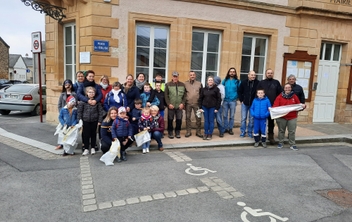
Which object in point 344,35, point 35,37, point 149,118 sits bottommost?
point 149,118

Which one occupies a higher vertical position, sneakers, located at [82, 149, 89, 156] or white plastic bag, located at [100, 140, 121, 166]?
white plastic bag, located at [100, 140, 121, 166]

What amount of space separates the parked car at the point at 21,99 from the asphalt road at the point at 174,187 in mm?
5679

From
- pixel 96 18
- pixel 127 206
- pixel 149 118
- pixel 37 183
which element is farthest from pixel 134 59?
pixel 127 206

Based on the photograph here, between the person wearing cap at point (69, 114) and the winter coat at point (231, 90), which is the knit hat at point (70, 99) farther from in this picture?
the winter coat at point (231, 90)

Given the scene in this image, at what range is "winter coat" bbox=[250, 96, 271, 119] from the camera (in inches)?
273

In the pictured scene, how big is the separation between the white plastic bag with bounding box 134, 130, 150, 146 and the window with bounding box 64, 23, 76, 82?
3963 mm

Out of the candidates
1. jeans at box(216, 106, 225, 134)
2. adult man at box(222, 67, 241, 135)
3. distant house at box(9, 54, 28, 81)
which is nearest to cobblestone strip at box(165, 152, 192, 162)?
jeans at box(216, 106, 225, 134)

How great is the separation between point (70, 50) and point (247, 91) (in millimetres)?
5670

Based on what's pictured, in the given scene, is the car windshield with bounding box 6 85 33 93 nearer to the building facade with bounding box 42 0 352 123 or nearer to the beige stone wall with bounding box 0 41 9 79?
the building facade with bounding box 42 0 352 123

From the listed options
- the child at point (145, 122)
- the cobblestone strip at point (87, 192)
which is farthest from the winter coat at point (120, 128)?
the cobblestone strip at point (87, 192)

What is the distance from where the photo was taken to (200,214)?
3.46 meters

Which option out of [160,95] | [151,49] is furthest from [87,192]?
[151,49]

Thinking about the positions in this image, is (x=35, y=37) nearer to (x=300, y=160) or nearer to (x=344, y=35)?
(x=300, y=160)

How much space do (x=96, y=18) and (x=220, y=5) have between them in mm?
3786
